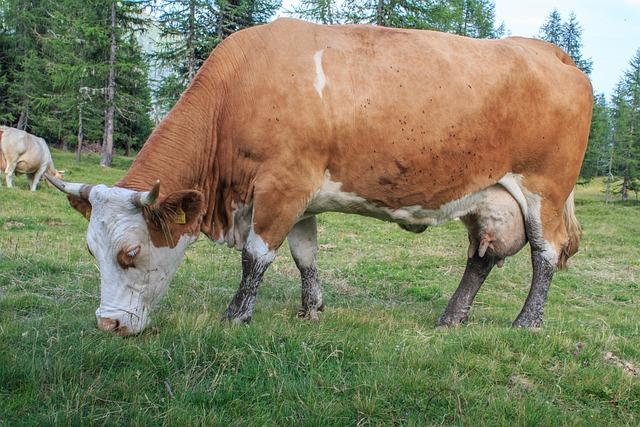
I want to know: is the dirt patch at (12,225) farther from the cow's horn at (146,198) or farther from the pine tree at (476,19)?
the pine tree at (476,19)

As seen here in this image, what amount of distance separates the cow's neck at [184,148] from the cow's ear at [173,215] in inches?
9.6

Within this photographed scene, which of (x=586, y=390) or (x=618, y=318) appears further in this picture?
(x=618, y=318)

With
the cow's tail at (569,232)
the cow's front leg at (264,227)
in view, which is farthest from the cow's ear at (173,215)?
the cow's tail at (569,232)

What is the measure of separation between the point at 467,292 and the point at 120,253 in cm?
372

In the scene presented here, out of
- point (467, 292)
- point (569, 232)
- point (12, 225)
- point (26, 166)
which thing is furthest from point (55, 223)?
point (569, 232)

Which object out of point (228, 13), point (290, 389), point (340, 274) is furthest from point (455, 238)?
point (228, 13)

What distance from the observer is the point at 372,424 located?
3188mm

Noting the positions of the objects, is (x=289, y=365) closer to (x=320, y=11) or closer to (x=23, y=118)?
(x=320, y=11)

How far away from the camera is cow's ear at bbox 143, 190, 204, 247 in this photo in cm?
455

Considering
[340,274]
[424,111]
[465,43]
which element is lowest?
[340,274]

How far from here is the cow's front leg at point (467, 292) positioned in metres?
6.18

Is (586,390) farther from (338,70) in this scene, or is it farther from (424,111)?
(338,70)

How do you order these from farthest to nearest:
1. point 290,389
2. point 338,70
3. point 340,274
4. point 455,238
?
point 455,238 < point 340,274 < point 338,70 < point 290,389

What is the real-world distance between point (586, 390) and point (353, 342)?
160cm
